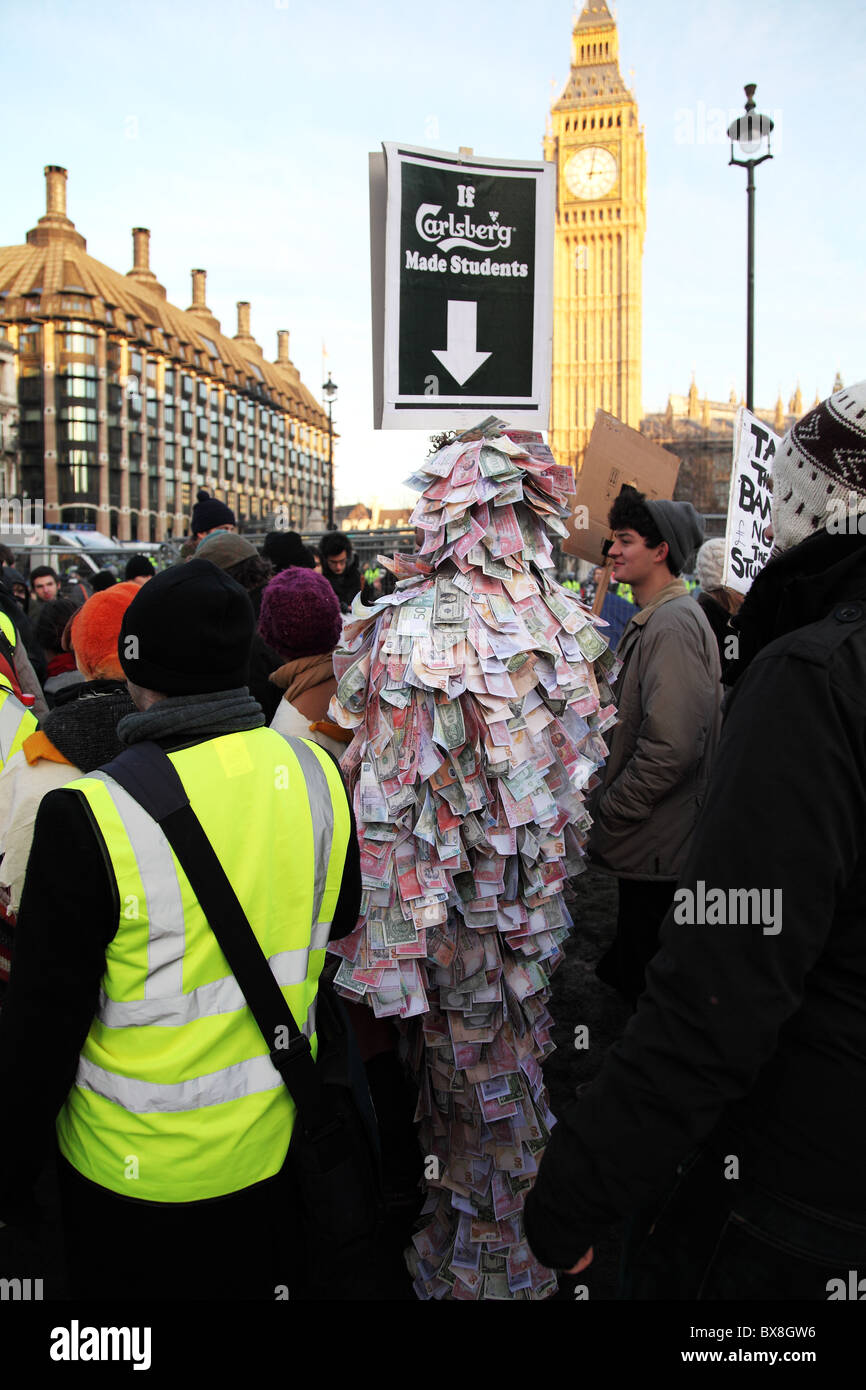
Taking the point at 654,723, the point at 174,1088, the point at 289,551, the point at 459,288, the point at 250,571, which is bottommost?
the point at 174,1088

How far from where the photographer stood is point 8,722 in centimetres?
267

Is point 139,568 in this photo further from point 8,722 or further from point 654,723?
point 654,723

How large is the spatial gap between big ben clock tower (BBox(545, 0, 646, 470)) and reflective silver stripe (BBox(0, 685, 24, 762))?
71.9 metres

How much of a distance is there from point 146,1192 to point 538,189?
3.05 m

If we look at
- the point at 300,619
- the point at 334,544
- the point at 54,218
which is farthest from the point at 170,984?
the point at 54,218

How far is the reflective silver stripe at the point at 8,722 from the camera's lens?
265 centimetres

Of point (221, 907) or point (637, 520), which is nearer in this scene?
point (221, 907)

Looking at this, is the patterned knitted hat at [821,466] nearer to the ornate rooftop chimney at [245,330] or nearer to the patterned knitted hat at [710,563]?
the patterned knitted hat at [710,563]

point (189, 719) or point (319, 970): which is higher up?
point (189, 719)

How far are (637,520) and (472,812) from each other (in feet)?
5.17

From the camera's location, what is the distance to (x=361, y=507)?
105 m

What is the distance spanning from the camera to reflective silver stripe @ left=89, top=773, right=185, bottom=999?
1461 mm
